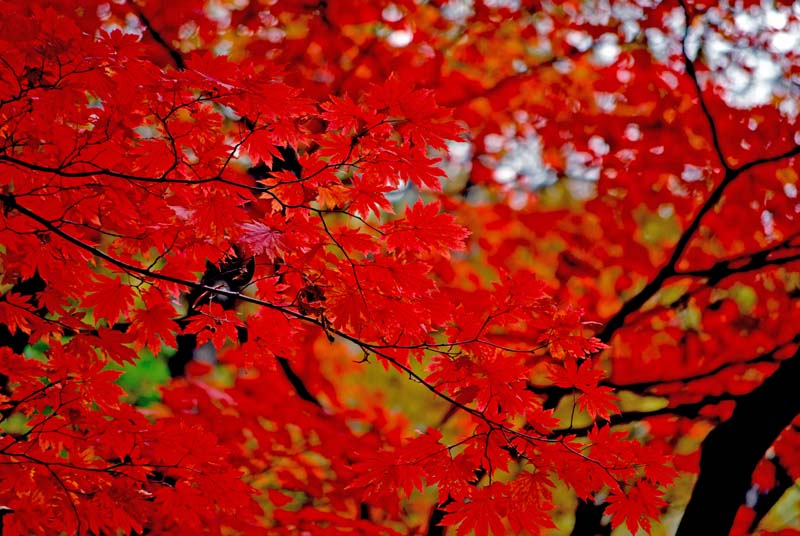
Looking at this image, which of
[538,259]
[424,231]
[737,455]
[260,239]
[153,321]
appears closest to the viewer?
[260,239]

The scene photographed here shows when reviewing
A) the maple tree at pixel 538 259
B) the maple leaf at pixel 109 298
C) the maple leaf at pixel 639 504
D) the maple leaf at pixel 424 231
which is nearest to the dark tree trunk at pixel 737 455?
the maple tree at pixel 538 259

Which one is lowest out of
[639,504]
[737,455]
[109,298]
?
[639,504]

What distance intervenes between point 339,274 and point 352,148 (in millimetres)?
448

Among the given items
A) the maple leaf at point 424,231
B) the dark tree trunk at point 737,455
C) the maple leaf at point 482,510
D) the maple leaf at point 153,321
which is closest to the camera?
the maple leaf at point 424,231

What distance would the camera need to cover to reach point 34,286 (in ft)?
11.6

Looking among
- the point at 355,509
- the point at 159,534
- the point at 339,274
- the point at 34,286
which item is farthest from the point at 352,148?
the point at 355,509

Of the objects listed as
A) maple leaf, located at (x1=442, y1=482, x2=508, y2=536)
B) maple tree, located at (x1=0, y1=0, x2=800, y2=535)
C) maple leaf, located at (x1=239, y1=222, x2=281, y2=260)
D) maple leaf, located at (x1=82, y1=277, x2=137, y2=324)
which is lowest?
maple leaf, located at (x1=442, y1=482, x2=508, y2=536)

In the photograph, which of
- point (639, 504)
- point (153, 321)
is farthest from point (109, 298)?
point (639, 504)

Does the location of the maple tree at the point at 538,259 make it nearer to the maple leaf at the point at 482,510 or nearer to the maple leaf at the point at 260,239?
the maple leaf at the point at 482,510

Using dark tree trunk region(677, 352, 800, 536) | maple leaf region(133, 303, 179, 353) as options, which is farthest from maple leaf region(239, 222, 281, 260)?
dark tree trunk region(677, 352, 800, 536)

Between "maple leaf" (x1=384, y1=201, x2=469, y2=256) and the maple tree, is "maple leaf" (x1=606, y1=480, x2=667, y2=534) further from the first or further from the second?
"maple leaf" (x1=384, y1=201, x2=469, y2=256)

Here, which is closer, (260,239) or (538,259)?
(260,239)

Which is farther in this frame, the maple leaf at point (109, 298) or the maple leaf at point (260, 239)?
the maple leaf at point (109, 298)

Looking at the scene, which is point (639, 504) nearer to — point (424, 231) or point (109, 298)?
point (424, 231)
